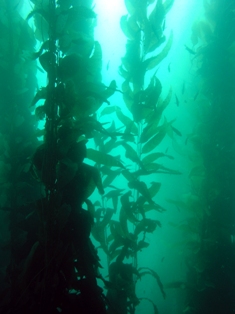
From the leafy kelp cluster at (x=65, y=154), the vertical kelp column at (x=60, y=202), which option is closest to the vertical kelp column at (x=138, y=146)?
the leafy kelp cluster at (x=65, y=154)

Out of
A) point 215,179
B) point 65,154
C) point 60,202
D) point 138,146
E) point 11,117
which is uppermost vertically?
point 11,117

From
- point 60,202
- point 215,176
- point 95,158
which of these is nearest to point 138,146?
point 95,158

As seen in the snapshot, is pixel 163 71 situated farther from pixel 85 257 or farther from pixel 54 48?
pixel 85 257

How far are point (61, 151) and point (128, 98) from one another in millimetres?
1339

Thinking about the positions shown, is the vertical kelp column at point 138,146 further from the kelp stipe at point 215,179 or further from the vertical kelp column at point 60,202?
the kelp stipe at point 215,179

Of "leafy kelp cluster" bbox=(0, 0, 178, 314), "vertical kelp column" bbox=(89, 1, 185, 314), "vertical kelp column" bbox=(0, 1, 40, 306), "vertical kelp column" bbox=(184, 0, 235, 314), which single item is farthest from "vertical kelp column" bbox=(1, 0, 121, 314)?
"vertical kelp column" bbox=(184, 0, 235, 314)

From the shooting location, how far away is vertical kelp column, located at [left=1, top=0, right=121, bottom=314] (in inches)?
64.2

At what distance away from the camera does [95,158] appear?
94.0 inches

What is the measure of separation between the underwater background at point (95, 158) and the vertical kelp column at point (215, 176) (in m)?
0.02

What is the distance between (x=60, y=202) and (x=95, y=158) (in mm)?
779

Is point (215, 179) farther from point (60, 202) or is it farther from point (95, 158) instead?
point (60, 202)

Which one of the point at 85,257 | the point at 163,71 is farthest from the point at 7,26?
the point at 163,71

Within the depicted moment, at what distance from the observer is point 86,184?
1881 millimetres

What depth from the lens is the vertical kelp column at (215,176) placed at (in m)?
3.97
